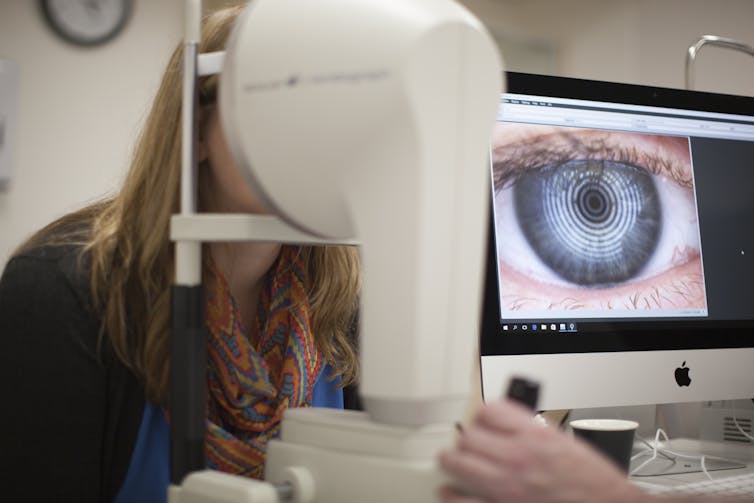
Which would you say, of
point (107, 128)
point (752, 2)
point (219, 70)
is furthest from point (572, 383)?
point (107, 128)

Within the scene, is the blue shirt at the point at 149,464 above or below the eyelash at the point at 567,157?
below

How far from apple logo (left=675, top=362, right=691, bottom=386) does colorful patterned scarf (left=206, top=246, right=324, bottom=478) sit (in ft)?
1.68

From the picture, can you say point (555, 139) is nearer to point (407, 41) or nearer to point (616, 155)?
point (616, 155)

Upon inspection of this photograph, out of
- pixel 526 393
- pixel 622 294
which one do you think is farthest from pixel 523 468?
pixel 622 294

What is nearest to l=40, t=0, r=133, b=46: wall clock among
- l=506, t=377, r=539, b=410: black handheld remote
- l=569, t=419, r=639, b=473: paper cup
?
l=569, t=419, r=639, b=473: paper cup

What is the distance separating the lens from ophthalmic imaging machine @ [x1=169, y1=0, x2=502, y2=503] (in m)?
0.52

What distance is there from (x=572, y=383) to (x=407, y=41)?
0.70 meters

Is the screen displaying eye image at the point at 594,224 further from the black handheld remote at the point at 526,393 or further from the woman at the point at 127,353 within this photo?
the black handheld remote at the point at 526,393

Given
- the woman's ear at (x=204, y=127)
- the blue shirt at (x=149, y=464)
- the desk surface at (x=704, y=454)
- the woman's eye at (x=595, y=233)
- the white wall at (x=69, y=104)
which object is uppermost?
the white wall at (x=69, y=104)

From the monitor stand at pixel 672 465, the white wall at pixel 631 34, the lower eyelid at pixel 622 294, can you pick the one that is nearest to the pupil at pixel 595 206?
the lower eyelid at pixel 622 294

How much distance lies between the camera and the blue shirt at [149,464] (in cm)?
92

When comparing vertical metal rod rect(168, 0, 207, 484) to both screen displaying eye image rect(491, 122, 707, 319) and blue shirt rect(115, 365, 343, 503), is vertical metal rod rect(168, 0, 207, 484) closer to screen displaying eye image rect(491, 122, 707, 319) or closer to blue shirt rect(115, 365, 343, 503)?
blue shirt rect(115, 365, 343, 503)

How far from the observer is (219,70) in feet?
2.13

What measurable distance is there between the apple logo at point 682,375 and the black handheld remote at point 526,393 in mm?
707
